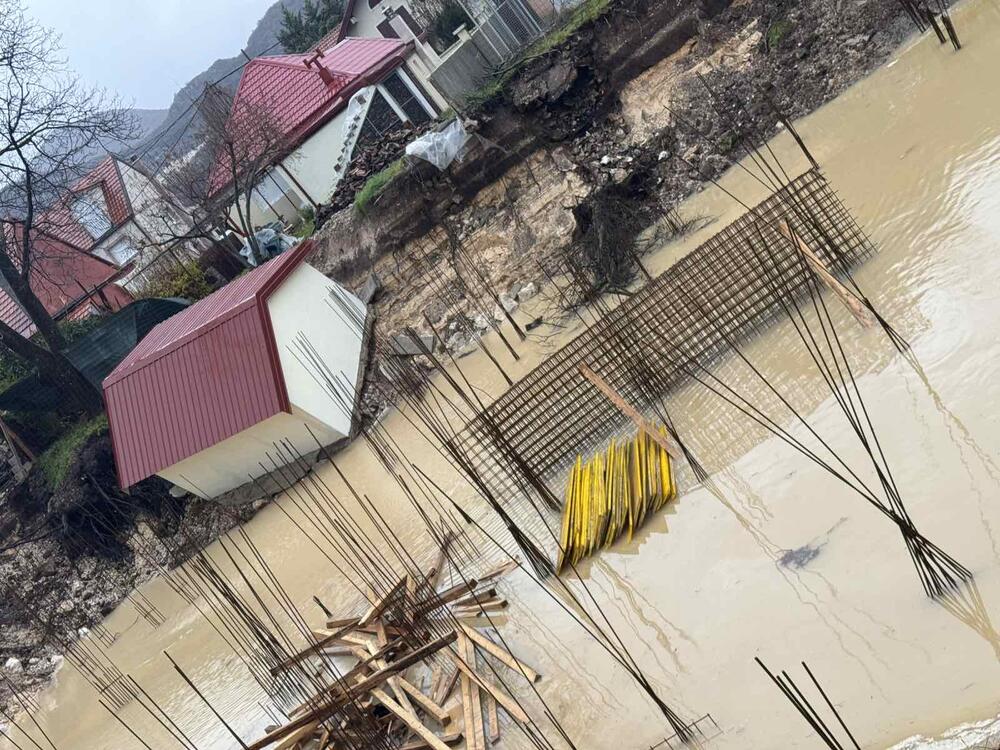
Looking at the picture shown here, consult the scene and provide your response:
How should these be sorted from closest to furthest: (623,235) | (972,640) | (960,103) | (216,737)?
(972,640)
(216,737)
(960,103)
(623,235)

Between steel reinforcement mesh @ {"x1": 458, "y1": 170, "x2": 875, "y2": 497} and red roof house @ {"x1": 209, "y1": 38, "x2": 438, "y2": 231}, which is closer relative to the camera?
steel reinforcement mesh @ {"x1": 458, "y1": 170, "x2": 875, "y2": 497}

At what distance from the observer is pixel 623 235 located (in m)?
13.2

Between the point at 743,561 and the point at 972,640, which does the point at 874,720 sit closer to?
the point at 972,640

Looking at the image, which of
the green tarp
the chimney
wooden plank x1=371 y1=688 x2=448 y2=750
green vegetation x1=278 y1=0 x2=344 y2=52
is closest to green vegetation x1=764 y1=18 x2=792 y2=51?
wooden plank x1=371 y1=688 x2=448 y2=750

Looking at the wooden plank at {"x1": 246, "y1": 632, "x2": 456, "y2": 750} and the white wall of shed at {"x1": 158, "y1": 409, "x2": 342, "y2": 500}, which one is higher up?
the white wall of shed at {"x1": 158, "y1": 409, "x2": 342, "y2": 500}

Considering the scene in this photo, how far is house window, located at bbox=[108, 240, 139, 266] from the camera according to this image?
28094mm

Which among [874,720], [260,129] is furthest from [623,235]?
[260,129]

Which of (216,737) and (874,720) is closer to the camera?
(874,720)

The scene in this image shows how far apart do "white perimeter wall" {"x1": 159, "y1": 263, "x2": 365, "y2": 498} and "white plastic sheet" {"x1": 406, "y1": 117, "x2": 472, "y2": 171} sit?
337cm

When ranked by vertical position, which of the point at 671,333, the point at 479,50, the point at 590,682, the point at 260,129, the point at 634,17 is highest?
the point at 260,129

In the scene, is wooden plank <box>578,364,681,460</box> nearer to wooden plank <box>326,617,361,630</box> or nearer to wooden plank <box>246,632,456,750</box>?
wooden plank <box>246,632,456,750</box>

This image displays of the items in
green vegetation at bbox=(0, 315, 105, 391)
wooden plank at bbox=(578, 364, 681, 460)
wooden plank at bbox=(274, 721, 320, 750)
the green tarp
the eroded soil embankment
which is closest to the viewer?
wooden plank at bbox=(274, 721, 320, 750)

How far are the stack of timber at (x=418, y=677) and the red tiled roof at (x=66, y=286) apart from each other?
17256mm

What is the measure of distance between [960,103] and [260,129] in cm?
1721
